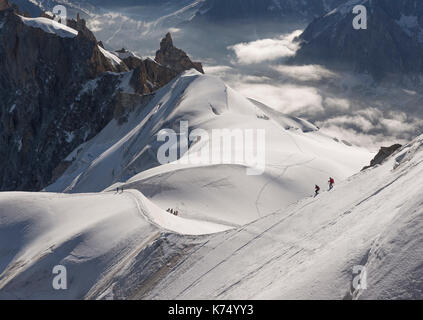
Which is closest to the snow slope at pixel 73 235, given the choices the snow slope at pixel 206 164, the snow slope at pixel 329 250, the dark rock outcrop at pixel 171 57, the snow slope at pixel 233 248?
the snow slope at pixel 233 248

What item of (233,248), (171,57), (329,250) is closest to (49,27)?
(171,57)

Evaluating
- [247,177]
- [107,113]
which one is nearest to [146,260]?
[247,177]

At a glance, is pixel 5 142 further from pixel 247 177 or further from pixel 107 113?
pixel 247 177

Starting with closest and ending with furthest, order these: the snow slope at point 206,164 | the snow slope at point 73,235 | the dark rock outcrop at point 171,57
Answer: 1. the snow slope at point 73,235
2. the snow slope at point 206,164
3. the dark rock outcrop at point 171,57

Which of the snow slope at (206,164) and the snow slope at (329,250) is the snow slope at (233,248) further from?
the snow slope at (206,164)

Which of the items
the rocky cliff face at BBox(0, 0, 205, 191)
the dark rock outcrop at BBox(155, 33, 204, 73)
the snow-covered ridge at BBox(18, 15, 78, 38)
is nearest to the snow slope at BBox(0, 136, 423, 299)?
the rocky cliff face at BBox(0, 0, 205, 191)
